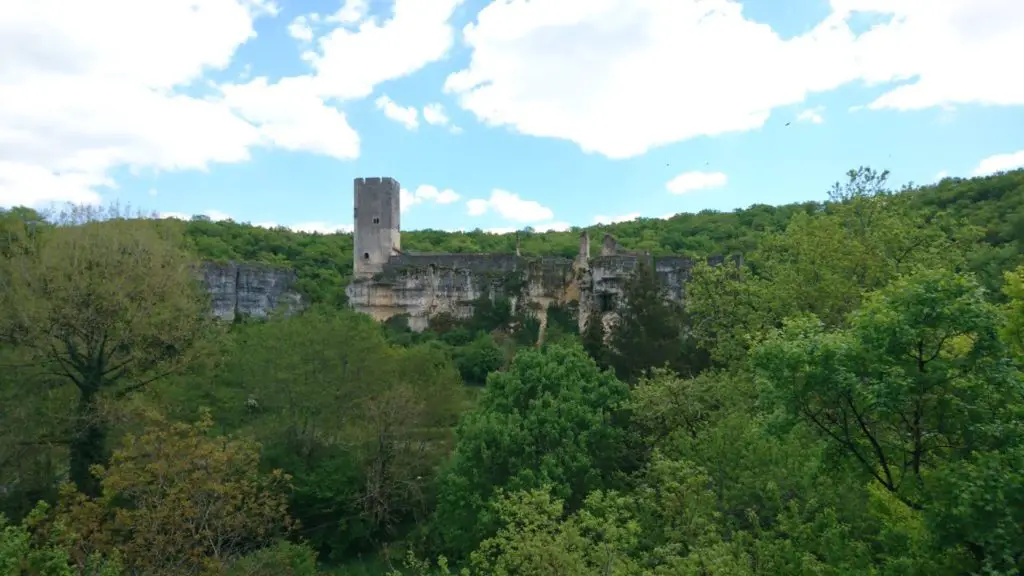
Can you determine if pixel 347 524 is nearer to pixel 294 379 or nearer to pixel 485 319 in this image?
pixel 294 379

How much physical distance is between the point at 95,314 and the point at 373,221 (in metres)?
34.7

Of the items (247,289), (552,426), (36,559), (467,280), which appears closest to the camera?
(36,559)

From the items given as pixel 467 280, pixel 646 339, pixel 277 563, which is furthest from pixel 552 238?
pixel 277 563

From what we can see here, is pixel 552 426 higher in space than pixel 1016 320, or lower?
lower

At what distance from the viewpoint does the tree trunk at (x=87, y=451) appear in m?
16.2

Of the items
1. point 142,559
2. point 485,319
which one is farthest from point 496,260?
point 142,559

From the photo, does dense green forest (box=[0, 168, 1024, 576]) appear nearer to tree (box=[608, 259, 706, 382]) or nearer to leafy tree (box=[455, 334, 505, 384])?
tree (box=[608, 259, 706, 382])

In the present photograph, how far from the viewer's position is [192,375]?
19578 mm

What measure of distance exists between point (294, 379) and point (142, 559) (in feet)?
29.3

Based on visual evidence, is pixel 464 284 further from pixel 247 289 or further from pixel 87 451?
pixel 87 451

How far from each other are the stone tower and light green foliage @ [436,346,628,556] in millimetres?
34772

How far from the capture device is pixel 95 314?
639 inches

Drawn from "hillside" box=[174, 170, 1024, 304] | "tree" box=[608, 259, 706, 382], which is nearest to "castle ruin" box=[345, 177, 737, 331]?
"hillside" box=[174, 170, 1024, 304]

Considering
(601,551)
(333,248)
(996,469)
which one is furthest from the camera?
(333,248)
